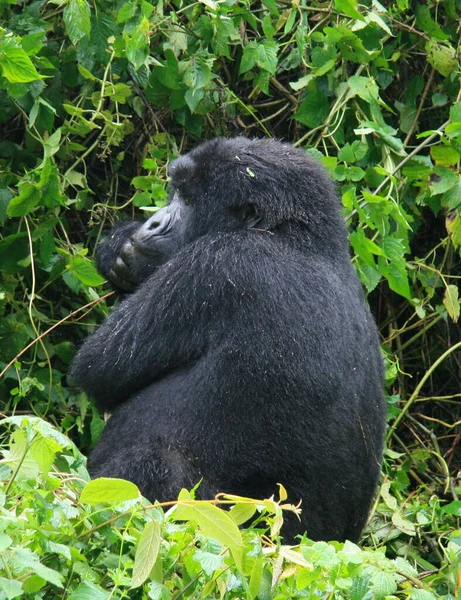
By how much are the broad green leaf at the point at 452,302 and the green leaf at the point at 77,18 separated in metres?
2.00

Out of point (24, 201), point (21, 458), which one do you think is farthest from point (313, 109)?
point (21, 458)

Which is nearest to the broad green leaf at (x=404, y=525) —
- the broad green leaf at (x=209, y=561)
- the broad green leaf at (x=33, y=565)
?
the broad green leaf at (x=209, y=561)

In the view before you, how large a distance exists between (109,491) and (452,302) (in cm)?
303

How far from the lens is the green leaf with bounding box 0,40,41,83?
394cm

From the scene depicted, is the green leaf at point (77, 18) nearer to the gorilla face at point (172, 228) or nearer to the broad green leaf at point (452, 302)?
the gorilla face at point (172, 228)

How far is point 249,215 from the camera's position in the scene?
3930 mm

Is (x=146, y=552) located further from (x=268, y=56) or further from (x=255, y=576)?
(x=268, y=56)

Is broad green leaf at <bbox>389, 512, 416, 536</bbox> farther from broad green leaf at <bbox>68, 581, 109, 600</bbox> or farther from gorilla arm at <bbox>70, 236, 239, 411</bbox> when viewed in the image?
broad green leaf at <bbox>68, 581, 109, 600</bbox>

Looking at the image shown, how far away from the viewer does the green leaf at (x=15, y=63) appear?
12.9ft

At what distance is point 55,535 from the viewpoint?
7.53 ft

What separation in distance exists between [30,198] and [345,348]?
160 cm

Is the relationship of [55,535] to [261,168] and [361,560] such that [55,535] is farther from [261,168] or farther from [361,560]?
[261,168]

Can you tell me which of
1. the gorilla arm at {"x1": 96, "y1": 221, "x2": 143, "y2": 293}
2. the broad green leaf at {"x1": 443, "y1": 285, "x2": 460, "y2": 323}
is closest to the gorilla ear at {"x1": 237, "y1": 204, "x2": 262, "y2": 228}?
the gorilla arm at {"x1": 96, "y1": 221, "x2": 143, "y2": 293}

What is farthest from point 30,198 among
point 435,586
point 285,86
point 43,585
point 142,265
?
point 43,585
